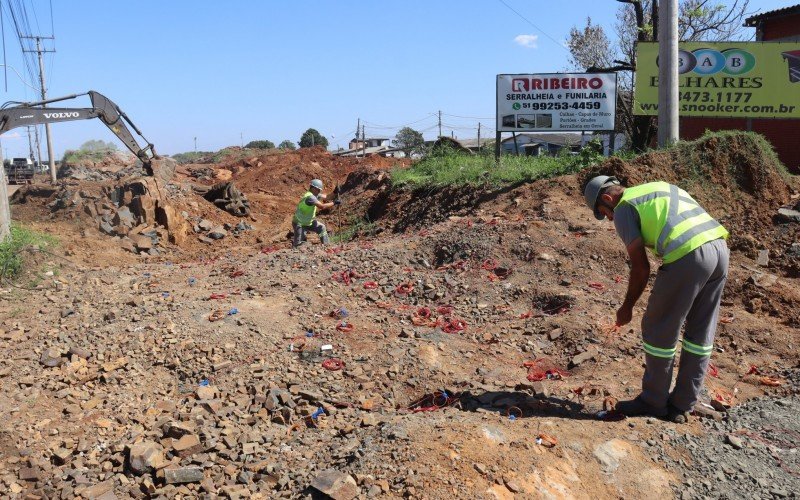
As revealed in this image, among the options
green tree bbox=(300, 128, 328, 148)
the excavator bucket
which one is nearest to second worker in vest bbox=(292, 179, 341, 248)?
the excavator bucket

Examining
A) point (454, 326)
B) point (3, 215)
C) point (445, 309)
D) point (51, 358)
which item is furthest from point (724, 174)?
point (3, 215)

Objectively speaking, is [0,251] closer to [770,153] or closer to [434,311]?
[434,311]

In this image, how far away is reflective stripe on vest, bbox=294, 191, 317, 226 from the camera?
10367mm

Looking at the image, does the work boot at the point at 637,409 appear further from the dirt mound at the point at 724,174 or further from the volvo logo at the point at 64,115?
the volvo logo at the point at 64,115

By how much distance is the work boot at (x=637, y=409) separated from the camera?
4.46 metres

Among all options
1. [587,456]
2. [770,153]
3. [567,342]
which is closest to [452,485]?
[587,456]

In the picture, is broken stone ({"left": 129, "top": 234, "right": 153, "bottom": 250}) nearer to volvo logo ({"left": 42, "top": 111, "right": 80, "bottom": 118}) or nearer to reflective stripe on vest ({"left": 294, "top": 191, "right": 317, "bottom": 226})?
volvo logo ({"left": 42, "top": 111, "right": 80, "bottom": 118})

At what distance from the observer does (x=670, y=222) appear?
4156 mm

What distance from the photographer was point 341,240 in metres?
12.8

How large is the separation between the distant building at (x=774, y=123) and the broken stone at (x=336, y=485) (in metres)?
13.4

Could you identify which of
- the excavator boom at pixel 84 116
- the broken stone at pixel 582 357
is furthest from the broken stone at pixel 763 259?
the excavator boom at pixel 84 116

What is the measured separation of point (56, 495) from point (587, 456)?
10.7 ft

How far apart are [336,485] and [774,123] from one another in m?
15.8

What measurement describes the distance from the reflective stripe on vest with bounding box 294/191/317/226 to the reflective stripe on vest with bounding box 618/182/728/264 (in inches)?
265
